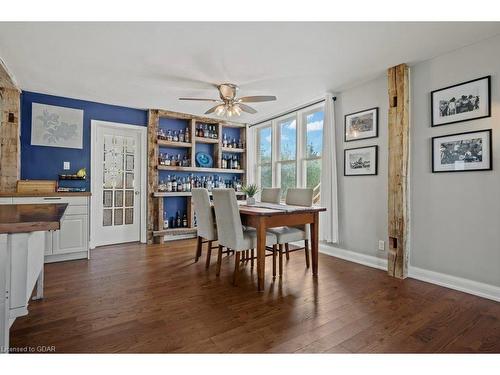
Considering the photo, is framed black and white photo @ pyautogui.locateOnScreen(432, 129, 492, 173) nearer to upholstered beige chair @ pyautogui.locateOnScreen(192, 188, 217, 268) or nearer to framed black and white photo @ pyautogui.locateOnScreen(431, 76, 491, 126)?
framed black and white photo @ pyautogui.locateOnScreen(431, 76, 491, 126)

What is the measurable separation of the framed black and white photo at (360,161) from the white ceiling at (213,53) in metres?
0.88

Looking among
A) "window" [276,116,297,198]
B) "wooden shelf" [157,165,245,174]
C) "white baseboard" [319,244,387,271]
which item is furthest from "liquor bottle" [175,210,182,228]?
"white baseboard" [319,244,387,271]

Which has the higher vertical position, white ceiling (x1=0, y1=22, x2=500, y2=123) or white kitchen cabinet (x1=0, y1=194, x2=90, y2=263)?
white ceiling (x1=0, y1=22, x2=500, y2=123)

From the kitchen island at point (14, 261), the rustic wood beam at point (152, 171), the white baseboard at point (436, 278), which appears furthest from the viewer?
the rustic wood beam at point (152, 171)

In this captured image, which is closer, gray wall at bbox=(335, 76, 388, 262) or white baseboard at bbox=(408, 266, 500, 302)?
white baseboard at bbox=(408, 266, 500, 302)

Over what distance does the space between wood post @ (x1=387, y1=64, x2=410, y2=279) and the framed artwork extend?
4.40m

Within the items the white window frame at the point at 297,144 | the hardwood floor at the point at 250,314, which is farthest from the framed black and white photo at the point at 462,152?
the white window frame at the point at 297,144

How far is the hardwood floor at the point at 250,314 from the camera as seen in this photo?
5.37ft

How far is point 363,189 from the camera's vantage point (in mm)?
3428

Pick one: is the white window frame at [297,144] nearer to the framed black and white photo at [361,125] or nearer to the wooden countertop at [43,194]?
the framed black and white photo at [361,125]

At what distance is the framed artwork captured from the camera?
382cm
